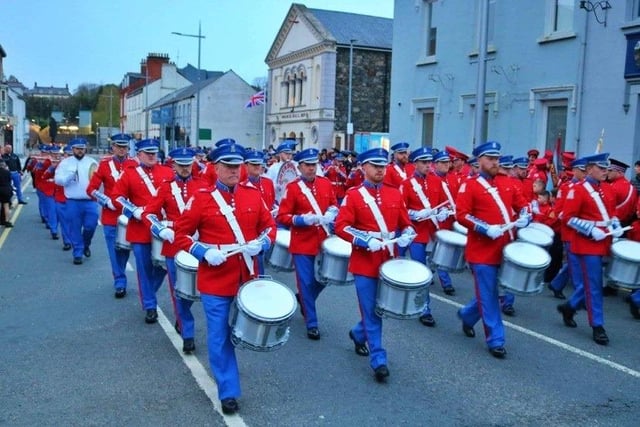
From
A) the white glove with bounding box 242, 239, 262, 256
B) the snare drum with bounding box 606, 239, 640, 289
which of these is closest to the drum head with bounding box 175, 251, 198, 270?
the white glove with bounding box 242, 239, 262, 256

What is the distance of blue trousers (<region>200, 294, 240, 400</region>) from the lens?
17.9 ft

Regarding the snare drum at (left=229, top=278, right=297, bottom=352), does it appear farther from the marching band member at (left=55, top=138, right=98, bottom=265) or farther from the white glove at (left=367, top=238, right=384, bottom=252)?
the marching band member at (left=55, top=138, right=98, bottom=265)

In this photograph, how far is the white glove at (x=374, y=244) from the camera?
20.2 ft

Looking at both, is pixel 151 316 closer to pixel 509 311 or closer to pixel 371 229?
pixel 371 229

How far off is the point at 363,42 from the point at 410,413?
40671mm

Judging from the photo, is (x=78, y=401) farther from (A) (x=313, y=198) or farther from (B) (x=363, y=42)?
(B) (x=363, y=42)

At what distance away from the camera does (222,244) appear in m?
5.58

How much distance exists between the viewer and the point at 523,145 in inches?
736

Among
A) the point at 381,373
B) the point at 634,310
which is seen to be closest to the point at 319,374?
the point at 381,373

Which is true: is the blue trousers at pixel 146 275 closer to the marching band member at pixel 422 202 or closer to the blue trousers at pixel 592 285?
the marching band member at pixel 422 202

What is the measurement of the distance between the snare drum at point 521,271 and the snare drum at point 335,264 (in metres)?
1.55

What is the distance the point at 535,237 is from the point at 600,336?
160cm

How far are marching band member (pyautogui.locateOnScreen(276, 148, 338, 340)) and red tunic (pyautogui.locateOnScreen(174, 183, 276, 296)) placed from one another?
2.19 m

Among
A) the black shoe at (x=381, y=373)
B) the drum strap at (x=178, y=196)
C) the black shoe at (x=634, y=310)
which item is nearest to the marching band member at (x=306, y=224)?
the drum strap at (x=178, y=196)
